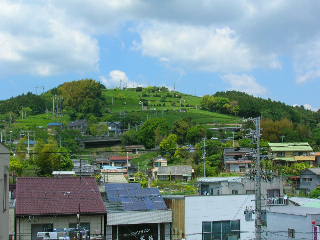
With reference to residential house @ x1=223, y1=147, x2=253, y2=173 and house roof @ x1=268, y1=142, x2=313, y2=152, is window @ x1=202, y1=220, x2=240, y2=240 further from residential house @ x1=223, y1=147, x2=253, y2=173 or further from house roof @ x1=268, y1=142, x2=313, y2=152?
house roof @ x1=268, y1=142, x2=313, y2=152

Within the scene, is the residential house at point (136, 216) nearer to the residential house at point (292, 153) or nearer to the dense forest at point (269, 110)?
the residential house at point (292, 153)

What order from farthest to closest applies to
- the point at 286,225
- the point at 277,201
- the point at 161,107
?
the point at 161,107 < the point at 277,201 < the point at 286,225

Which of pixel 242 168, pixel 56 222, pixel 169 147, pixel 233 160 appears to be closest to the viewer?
pixel 56 222

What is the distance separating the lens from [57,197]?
26.1 metres

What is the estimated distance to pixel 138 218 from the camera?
87.5ft

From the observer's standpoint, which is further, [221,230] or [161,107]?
[161,107]

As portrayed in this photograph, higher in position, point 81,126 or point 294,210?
point 81,126

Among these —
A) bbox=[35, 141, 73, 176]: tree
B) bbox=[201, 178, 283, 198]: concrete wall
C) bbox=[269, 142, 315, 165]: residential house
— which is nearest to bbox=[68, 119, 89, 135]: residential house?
bbox=[35, 141, 73, 176]: tree

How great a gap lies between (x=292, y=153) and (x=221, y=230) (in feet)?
171

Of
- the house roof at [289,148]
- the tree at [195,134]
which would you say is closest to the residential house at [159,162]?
the tree at [195,134]

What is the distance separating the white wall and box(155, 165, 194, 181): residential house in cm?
3617

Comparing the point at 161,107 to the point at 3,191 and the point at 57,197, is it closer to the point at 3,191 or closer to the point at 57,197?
the point at 57,197

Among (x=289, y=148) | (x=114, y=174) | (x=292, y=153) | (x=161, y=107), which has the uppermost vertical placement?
(x=161, y=107)

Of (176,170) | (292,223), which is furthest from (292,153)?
(292,223)
